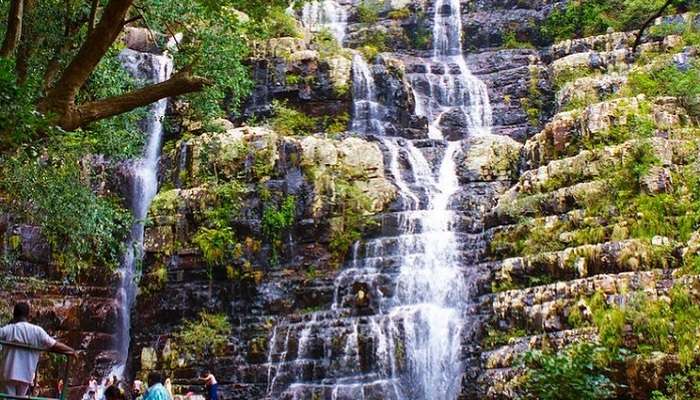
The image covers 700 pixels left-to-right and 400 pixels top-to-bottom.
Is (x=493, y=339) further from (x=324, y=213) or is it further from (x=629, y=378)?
(x=324, y=213)

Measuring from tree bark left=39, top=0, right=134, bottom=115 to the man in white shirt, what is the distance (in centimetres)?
286

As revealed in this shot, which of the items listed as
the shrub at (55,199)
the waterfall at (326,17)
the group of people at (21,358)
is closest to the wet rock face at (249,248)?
the shrub at (55,199)

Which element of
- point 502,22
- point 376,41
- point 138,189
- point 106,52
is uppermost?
point 502,22

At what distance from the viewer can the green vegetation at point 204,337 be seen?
17.5 m

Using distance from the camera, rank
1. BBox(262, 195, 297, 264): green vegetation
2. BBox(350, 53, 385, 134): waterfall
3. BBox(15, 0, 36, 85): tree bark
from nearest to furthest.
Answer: BBox(15, 0, 36, 85): tree bark, BBox(262, 195, 297, 264): green vegetation, BBox(350, 53, 385, 134): waterfall

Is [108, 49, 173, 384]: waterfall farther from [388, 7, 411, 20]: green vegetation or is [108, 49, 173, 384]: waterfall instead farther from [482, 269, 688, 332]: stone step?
[388, 7, 411, 20]: green vegetation

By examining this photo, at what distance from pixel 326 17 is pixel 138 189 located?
49.4ft

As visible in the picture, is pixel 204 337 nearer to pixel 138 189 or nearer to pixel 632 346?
pixel 138 189

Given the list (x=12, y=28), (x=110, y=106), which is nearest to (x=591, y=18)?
(x=110, y=106)

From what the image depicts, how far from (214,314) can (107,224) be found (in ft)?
19.7

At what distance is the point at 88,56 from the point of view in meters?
8.27

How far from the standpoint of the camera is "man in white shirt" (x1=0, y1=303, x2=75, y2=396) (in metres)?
6.36

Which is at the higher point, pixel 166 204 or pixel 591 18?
pixel 591 18

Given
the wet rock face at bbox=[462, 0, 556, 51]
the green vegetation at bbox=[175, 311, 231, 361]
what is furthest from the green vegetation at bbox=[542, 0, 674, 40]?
the green vegetation at bbox=[175, 311, 231, 361]
